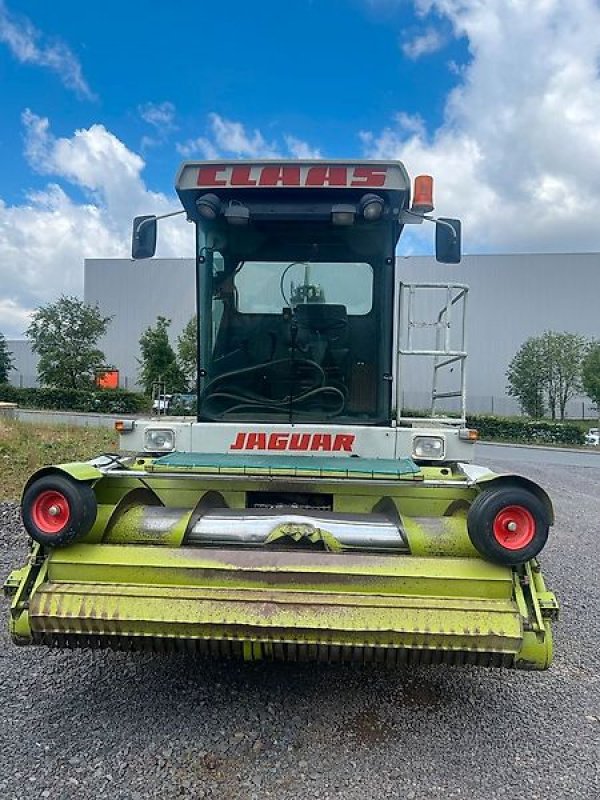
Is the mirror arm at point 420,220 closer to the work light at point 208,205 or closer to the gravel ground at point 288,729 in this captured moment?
the work light at point 208,205

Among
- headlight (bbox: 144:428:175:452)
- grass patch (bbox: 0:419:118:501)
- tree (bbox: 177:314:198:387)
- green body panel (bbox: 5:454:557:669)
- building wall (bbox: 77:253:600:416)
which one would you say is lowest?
grass patch (bbox: 0:419:118:501)

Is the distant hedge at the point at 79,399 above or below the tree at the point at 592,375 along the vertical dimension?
below

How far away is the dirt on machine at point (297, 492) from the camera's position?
281 cm

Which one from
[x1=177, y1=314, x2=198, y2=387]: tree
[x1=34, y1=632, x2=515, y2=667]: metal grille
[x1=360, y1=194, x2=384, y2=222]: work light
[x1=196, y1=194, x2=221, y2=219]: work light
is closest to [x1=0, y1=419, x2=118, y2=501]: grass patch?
[x1=177, y1=314, x2=198, y2=387]: tree

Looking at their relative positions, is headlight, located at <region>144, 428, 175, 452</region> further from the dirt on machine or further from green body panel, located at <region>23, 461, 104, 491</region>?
green body panel, located at <region>23, 461, 104, 491</region>

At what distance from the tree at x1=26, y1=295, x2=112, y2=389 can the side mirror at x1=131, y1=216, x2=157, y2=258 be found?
3733 cm

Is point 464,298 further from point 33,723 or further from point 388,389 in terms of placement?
point 33,723

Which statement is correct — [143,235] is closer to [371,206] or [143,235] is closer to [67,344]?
[371,206]

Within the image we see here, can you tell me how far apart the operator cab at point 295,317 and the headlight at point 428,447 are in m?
0.38

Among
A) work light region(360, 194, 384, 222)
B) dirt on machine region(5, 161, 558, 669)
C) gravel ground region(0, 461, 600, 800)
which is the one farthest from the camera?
work light region(360, 194, 384, 222)

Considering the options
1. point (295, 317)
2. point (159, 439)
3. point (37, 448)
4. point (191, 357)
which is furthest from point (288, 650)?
point (37, 448)

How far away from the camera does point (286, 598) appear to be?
285cm

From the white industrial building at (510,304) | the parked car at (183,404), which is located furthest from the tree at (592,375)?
the parked car at (183,404)

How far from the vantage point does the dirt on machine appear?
9.23ft
